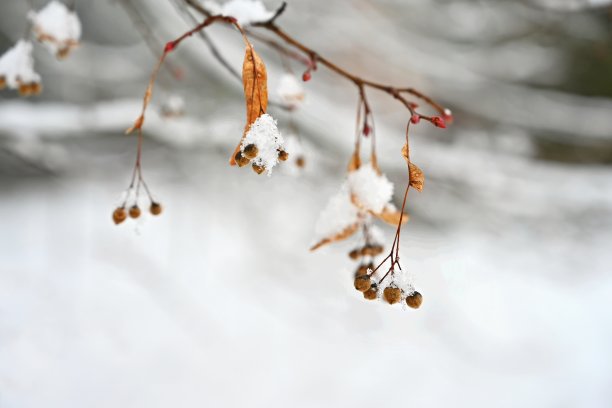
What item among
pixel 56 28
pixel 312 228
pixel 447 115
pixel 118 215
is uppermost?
pixel 312 228

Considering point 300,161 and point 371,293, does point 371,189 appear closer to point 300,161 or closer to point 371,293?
point 371,293

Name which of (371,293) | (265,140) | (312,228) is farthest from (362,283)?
(312,228)

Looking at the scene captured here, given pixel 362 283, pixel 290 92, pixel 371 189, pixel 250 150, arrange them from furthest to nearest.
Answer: pixel 290 92
pixel 371 189
pixel 362 283
pixel 250 150

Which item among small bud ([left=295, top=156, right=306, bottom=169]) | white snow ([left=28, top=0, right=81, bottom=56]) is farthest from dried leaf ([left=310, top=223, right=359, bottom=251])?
white snow ([left=28, top=0, right=81, bottom=56])

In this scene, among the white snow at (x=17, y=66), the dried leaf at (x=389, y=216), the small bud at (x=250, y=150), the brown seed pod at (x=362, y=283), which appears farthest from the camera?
the white snow at (x=17, y=66)

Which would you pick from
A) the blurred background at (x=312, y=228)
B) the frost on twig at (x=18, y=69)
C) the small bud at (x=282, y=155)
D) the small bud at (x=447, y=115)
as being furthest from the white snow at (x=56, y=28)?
the small bud at (x=447, y=115)

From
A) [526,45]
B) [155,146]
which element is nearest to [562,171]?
[526,45]

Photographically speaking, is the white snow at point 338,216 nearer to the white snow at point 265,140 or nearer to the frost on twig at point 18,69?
the white snow at point 265,140
